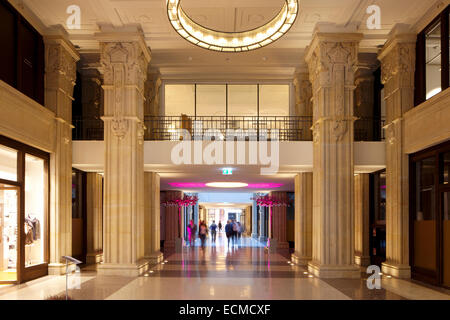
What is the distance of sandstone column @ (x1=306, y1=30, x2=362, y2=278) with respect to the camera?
1345 cm

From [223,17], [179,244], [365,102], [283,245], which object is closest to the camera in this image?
[223,17]

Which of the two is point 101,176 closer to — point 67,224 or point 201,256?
point 67,224

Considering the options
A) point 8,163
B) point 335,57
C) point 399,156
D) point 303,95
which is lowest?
point 8,163

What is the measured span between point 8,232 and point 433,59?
39.2ft

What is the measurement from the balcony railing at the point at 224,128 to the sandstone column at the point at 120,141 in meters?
3.56

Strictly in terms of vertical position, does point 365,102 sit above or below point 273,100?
below

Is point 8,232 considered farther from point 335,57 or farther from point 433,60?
point 433,60

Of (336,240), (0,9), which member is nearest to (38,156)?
(0,9)

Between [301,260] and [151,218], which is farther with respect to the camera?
[151,218]

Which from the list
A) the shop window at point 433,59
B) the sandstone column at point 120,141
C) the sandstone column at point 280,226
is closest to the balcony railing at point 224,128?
the sandstone column at point 120,141

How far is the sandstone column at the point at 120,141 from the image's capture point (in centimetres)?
1373

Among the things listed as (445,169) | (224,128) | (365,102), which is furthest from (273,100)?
(445,169)

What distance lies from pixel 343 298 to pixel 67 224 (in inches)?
337

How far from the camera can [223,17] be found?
13.3 meters
